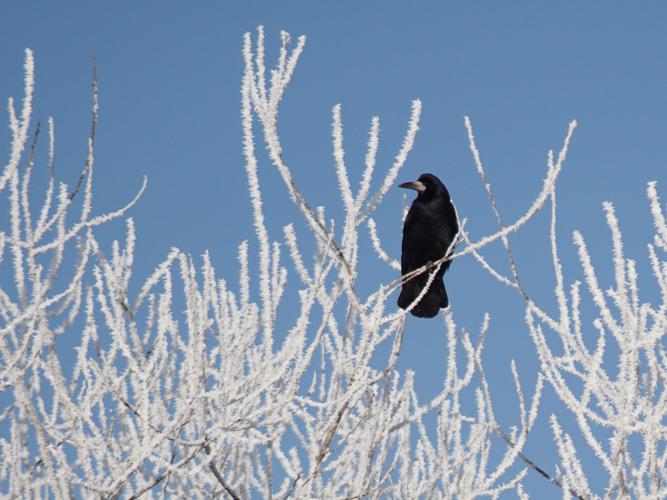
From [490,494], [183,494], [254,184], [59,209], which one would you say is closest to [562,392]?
[490,494]

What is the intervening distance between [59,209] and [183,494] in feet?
4.32

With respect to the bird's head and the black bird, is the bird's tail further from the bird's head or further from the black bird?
the bird's head

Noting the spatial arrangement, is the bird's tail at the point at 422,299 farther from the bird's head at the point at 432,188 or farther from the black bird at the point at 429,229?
the bird's head at the point at 432,188

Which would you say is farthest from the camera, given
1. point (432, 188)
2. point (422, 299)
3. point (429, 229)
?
point (432, 188)

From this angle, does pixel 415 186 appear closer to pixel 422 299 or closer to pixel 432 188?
pixel 432 188

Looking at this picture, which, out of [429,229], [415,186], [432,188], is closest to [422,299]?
[429,229]

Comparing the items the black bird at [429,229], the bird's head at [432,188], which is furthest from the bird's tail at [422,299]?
the bird's head at [432,188]

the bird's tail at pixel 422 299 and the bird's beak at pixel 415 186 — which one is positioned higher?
the bird's beak at pixel 415 186

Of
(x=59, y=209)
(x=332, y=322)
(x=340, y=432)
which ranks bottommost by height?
(x=340, y=432)

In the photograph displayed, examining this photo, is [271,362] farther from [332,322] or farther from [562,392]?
[562,392]

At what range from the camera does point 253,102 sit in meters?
3.00

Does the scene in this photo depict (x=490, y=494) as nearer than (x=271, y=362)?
No

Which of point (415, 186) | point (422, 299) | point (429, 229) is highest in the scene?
point (415, 186)

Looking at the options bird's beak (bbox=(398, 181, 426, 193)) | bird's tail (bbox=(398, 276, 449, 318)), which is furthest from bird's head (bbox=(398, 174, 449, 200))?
bird's tail (bbox=(398, 276, 449, 318))
